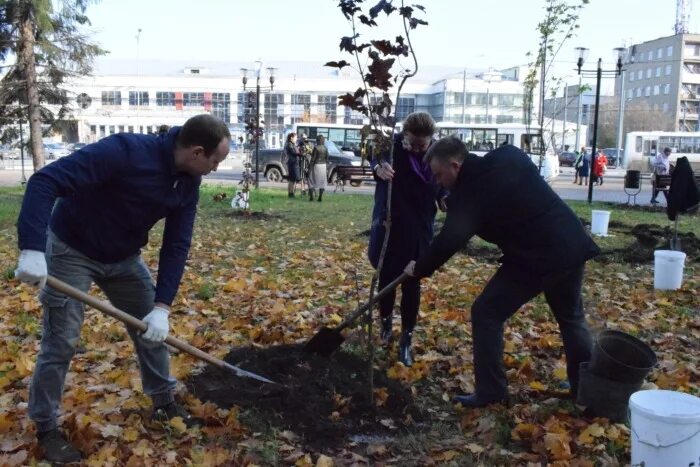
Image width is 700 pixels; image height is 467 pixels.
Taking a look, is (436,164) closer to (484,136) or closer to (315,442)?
(315,442)

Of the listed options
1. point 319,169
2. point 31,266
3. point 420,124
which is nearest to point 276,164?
point 319,169

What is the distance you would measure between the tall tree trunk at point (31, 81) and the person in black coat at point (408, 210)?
18927 mm

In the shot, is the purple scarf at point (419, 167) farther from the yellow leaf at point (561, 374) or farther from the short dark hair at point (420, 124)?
the yellow leaf at point (561, 374)

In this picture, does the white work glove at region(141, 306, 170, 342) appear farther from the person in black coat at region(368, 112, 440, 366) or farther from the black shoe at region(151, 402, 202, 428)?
the person in black coat at region(368, 112, 440, 366)

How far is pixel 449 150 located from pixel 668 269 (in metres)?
4.32

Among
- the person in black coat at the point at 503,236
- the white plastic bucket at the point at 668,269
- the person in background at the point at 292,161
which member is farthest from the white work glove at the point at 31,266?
the person in background at the point at 292,161

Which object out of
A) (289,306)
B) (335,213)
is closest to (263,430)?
(289,306)

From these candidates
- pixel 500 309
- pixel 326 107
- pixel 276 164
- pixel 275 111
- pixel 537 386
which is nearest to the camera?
pixel 500 309

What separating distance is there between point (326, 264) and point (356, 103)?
469 centimetres

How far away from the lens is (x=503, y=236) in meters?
3.74

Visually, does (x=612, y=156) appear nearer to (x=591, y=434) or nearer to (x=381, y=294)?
(x=381, y=294)

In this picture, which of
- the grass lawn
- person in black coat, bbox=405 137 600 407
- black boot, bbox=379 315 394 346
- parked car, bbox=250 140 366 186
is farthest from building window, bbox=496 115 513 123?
person in black coat, bbox=405 137 600 407

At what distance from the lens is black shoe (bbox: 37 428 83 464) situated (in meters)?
3.18

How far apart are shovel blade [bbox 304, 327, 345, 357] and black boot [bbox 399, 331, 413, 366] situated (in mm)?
470
